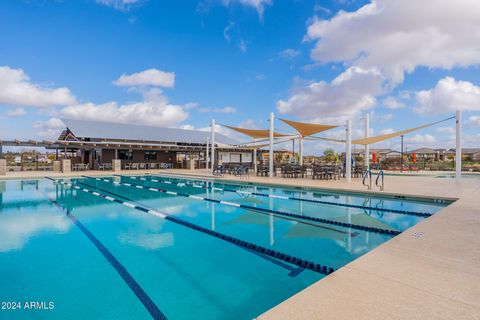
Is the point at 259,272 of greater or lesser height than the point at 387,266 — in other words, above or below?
below

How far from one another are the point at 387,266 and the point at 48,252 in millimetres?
4767

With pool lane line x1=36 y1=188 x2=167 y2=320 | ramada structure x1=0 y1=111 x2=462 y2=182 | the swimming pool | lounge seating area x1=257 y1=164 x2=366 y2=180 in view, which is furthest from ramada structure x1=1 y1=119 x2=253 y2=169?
pool lane line x1=36 y1=188 x2=167 y2=320

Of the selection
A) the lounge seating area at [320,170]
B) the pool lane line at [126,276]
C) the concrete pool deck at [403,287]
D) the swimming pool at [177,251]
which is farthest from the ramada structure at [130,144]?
the concrete pool deck at [403,287]

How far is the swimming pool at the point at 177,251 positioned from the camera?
2561mm

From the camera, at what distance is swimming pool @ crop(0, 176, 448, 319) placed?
2561 mm

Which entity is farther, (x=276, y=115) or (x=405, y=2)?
(x=276, y=115)

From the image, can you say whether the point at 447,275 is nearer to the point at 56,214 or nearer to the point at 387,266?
the point at 387,266

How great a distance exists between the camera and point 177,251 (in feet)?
13.1

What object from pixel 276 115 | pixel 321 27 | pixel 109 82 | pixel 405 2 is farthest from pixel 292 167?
pixel 109 82

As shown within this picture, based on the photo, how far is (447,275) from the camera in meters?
2.27

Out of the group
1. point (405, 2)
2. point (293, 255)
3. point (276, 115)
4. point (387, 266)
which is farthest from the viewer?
point (276, 115)

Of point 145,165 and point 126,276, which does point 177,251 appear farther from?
point 145,165

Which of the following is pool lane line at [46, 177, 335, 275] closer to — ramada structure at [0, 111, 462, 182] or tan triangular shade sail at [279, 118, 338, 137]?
tan triangular shade sail at [279, 118, 338, 137]

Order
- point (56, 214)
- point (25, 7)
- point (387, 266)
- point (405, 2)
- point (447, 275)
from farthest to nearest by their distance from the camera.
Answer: point (25, 7) < point (405, 2) < point (56, 214) < point (387, 266) < point (447, 275)
